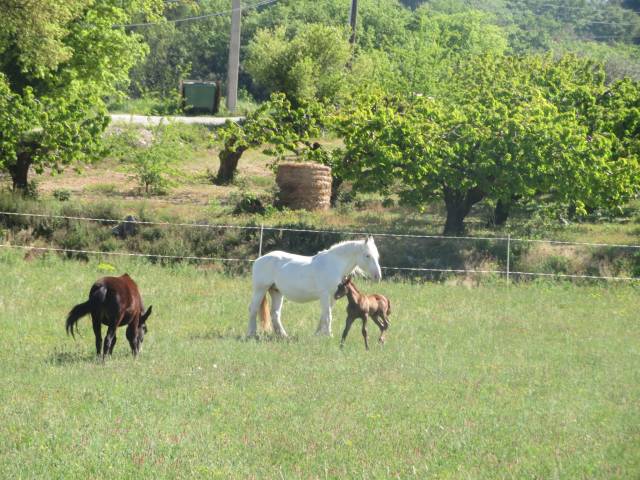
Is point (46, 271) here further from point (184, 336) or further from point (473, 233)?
point (473, 233)

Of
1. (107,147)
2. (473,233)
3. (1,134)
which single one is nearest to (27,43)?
(1,134)

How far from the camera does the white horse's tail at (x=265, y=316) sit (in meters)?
19.1

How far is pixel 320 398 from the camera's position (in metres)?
13.2

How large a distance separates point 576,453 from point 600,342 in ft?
30.3

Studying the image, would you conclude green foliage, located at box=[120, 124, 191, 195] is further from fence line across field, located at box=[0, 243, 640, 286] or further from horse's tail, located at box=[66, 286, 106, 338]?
horse's tail, located at box=[66, 286, 106, 338]

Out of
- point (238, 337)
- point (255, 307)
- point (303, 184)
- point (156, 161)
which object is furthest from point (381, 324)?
point (156, 161)

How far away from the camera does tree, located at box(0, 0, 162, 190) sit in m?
28.5

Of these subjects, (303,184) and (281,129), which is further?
(281,129)

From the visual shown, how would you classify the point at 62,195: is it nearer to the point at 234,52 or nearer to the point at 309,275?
the point at 234,52

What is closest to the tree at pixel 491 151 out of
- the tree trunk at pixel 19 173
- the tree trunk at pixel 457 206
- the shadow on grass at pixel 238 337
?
the tree trunk at pixel 457 206

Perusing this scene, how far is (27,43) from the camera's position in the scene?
28.7m

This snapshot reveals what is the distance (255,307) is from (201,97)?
41.6 m

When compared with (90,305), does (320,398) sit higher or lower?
lower

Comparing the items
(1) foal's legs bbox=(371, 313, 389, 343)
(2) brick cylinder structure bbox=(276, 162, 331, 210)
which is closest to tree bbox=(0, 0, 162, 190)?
(2) brick cylinder structure bbox=(276, 162, 331, 210)
